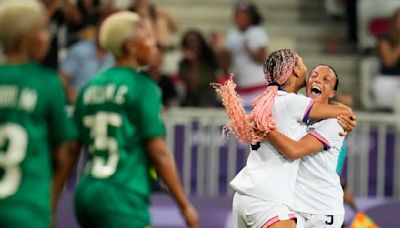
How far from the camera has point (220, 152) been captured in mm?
14945

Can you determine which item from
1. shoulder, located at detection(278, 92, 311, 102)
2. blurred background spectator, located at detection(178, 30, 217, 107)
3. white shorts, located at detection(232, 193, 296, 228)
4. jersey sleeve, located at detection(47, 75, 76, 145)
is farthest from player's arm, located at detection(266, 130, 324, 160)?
blurred background spectator, located at detection(178, 30, 217, 107)

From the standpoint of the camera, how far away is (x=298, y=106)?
8336 mm

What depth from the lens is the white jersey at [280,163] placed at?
329 inches

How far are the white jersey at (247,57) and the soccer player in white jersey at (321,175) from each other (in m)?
6.49

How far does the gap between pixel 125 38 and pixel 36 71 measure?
1.02 metres

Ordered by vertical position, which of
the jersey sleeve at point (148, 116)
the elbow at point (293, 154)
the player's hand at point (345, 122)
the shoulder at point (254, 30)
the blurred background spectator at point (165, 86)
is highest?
the jersey sleeve at point (148, 116)

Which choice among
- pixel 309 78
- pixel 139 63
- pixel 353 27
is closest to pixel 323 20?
pixel 353 27

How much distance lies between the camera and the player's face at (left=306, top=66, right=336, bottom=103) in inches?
342

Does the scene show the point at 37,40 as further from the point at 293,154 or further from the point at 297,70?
the point at 297,70

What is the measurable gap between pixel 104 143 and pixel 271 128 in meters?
1.29

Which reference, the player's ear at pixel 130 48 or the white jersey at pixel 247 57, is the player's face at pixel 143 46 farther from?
the white jersey at pixel 247 57

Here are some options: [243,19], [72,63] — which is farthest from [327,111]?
[243,19]

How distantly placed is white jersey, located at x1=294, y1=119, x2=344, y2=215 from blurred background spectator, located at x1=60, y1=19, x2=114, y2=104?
661 cm

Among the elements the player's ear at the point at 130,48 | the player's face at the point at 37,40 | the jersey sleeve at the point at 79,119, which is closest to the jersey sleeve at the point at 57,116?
the player's face at the point at 37,40
